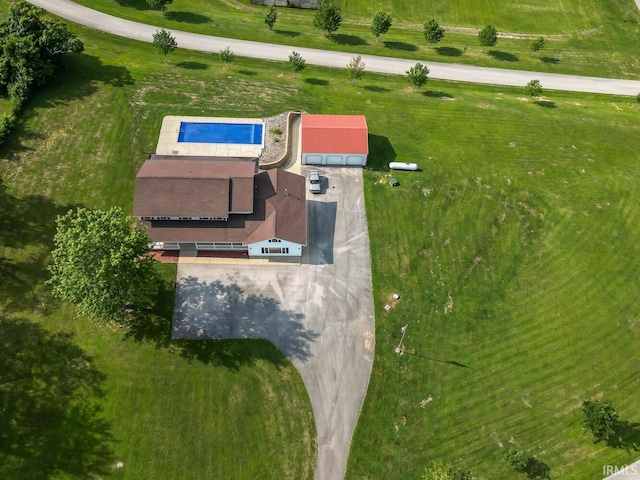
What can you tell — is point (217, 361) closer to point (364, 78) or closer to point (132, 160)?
point (132, 160)

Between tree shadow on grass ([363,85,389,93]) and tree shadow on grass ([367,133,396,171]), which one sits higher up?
tree shadow on grass ([363,85,389,93])

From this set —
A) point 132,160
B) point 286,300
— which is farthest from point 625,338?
point 132,160

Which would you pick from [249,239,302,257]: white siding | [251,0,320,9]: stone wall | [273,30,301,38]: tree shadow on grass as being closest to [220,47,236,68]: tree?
[273,30,301,38]: tree shadow on grass

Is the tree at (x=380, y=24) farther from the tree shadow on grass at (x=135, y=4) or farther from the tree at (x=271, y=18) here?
the tree shadow on grass at (x=135, y=4)

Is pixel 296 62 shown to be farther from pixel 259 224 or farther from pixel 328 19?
pixel 259 224

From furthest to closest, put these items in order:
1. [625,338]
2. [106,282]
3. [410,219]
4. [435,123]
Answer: [435,123], [410,219], [625,338], [106,282]

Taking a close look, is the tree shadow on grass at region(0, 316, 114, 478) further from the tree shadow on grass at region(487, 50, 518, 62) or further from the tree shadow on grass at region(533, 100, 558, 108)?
the tree shadow on grass at region(487, 50, 518, 62)
